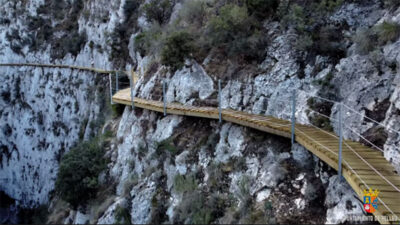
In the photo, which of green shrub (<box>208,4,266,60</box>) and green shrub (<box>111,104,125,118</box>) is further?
green shrub (<box>111,104,125,118</box>)

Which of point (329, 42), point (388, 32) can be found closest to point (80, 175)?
point (329, 42)

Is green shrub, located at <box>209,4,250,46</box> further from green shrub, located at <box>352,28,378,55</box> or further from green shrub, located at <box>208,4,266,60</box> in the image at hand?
green shrub, located at <box>352,28,378,55</box>

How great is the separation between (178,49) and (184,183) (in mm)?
4929

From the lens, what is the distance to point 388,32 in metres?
6.55

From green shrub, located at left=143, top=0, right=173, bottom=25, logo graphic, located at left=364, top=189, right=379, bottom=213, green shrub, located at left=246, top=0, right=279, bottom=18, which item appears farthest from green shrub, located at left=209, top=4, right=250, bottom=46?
green shrub, located at left=143, top=0, right=173, bottom=25

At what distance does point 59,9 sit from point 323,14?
28050 mm

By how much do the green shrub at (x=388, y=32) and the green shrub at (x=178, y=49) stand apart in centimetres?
573

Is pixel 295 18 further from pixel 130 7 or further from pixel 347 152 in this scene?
pixel 130 7

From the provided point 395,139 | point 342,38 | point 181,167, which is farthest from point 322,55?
point 181,167

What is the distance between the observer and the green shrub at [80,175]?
422 inches

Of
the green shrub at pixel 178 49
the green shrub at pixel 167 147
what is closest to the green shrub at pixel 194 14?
the green shrub at pixel 178 49

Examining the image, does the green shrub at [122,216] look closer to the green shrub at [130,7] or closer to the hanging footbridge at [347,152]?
the hanging footbridge at [347,152]

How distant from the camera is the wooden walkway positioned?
425 centimetres

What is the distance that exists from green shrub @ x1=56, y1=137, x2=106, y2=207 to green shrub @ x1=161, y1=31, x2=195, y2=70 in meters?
4.25
